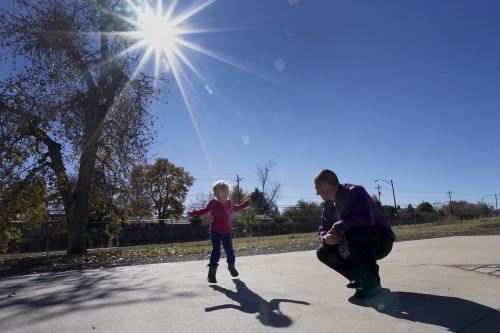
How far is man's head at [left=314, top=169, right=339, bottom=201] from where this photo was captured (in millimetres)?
4238

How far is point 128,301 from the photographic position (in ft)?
14.0

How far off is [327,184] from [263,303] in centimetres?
127

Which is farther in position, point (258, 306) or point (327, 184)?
point (327, 184)

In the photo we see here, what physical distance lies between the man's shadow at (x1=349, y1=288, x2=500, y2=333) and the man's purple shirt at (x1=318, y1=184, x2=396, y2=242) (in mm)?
589

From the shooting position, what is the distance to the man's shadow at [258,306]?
10.9 feet

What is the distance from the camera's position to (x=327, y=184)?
426 centimetres

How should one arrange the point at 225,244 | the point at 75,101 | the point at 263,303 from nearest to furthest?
the point at 263,303, the point at 225,244, the point at 75,101

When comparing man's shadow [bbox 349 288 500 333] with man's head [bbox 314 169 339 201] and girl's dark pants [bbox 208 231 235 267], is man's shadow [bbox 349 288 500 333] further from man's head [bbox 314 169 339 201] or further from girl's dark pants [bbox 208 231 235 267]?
girl's dark pants [bbox 208 231 235 267]

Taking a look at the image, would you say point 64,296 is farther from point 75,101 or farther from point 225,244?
point 75,101

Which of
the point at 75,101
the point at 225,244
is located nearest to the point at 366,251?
the point at 225,244

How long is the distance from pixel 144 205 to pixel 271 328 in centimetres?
1578

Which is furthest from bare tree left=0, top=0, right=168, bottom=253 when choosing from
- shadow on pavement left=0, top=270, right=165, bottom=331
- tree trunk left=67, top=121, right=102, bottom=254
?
shadow on pavement left=0, top=270, right=165, bottom=331

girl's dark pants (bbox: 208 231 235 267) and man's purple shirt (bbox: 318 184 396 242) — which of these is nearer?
man's purple shirt (bbox: 318 184 396 242)

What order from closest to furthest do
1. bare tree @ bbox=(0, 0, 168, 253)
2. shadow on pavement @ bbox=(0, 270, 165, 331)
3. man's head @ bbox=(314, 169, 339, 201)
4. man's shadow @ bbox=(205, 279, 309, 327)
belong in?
1. man's shadow @ bbox=(205, 279, 309, 327)
2. shadow on pavement @ bbox=(0, 270, 165, 331)
3. man's head @ bbox=(314, 169, 339, 201)
4. bare tree @ bbox=(0, 0, 168, 253)
